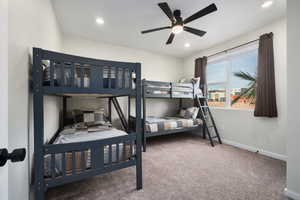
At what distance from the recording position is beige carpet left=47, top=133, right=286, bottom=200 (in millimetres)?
1404

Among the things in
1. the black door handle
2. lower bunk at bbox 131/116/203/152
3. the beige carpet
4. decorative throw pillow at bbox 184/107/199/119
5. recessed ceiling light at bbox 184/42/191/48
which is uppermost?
recessed ceiling light at bbox 184/42/191/48

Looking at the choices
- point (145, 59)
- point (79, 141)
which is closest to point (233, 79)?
point (145, 59)

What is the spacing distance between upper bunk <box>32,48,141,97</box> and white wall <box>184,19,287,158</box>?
2.63 metres

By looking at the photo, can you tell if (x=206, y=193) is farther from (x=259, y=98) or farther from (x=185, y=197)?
(x=259, y=98)

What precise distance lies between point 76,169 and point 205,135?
10.6ft

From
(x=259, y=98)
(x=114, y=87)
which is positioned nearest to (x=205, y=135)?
(x=259, y=98)

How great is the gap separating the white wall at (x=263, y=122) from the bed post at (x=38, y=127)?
3.48m

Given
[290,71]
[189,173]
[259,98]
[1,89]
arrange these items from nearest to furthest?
[1,89]
[290,71]
[189,173]
[259,98]

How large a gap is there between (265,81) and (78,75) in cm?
315

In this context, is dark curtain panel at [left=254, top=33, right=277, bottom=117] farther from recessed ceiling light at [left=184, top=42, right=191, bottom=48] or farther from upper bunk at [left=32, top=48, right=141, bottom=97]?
upper bunk at [left=32, top=48, right=141, bottom=97]

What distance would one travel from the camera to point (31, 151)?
1.26m

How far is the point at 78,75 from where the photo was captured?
4.37ft

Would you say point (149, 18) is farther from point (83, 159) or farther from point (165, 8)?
point (83, 159)

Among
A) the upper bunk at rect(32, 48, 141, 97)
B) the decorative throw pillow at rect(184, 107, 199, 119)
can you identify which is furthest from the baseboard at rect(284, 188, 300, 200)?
the decorative throw pillow at rect(184, 107, 199, 119)
